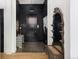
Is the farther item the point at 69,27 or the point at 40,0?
the point at 40,0

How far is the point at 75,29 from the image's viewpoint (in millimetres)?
1404

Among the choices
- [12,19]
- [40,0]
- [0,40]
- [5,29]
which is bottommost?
[0,40]

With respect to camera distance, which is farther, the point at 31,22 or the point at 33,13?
the point at 31,22

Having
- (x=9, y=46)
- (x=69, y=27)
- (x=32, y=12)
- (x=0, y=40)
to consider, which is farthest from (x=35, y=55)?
(x=32, y=12)

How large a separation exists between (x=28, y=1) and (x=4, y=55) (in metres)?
5.90

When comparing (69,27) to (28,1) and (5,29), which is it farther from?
(28,1)

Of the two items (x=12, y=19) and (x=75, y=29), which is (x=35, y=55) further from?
(x=75, y=29)

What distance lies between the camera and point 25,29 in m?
12.3

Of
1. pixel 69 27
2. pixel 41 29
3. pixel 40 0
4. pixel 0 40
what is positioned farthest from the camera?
pixel 41 29

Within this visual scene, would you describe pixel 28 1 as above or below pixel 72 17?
above

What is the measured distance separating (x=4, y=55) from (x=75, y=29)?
17.6ft

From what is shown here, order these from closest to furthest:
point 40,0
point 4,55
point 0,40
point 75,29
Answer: point 75,29, point 4,55, point 0,40, point 40,0

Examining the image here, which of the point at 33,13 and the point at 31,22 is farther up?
the point at 33,13

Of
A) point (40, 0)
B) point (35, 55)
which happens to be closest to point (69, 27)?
point (35, 55)
